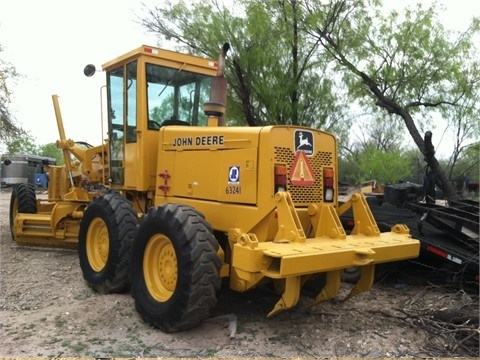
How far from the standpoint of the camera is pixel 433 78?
1318 centimetres

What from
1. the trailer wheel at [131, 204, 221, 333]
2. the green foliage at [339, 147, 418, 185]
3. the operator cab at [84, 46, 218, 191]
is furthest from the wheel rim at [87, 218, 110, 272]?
the green foliage at [339, 147, 418, 185]

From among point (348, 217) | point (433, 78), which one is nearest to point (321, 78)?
point (433, 78)

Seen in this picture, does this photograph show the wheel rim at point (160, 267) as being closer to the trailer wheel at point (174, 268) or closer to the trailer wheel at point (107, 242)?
the trailer wheel at point (174, 268)

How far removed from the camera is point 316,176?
17.1 ft

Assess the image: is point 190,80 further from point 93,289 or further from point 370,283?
Result: point 370,283

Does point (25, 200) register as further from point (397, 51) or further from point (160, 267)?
point (397, 51)

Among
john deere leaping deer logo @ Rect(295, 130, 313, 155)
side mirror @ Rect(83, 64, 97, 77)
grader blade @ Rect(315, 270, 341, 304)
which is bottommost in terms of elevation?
Result: grader blade @ Rect(315, 270, 341, 304)

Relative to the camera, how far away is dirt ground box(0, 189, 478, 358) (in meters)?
4.16

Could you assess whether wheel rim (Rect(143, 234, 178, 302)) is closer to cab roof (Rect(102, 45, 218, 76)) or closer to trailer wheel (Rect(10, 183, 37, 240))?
cab roof (Rect(102, 45, 218, 76))

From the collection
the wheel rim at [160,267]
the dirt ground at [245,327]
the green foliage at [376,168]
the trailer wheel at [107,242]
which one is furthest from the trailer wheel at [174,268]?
the green foliage at [376,168]

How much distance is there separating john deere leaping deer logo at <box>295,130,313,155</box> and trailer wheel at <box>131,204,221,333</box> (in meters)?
1.30

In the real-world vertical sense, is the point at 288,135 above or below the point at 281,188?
above

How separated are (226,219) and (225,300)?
1005 mm

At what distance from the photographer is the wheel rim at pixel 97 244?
6.06m
